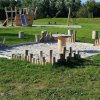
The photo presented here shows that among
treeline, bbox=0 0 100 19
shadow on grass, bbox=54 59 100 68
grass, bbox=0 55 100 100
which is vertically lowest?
treeline, bbox=0 0 100 19

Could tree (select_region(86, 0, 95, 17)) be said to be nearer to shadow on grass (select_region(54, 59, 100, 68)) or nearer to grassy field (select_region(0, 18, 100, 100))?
shadow on grass (select_region(54, 59, 100, 68))

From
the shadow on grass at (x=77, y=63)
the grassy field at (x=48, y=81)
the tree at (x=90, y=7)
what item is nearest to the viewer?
the grassy field at (x=48, y=81)

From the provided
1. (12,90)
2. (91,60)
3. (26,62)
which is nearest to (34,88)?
(12,90)

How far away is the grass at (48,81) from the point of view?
24.7 ft

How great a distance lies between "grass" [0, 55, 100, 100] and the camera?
7543 millimetres

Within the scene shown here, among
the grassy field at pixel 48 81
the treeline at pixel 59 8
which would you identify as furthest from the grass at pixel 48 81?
the treeline at pixel 59 8

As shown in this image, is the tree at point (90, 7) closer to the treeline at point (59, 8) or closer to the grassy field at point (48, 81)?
the treeline at point (59, 8)

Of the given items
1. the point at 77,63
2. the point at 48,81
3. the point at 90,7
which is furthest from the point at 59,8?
the point at 48,81

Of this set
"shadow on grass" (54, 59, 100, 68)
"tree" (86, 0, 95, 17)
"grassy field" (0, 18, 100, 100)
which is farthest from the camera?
"tree" (86, 0, 95, 17)

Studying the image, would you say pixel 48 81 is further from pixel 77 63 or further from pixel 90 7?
pixel 90 7

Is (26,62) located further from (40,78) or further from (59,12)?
(59,12)

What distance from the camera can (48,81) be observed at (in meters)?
8.80

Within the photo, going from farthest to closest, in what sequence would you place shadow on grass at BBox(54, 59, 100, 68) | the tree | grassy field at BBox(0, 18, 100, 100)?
1. the tree
2. shadow on grass at BBox(54, 59, 100, 68)
3. grassy field at BBox(0, 18, 100, 100)

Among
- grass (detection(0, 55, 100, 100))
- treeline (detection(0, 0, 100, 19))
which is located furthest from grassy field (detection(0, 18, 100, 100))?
treeline (detection(0, 0, 100, 19))
